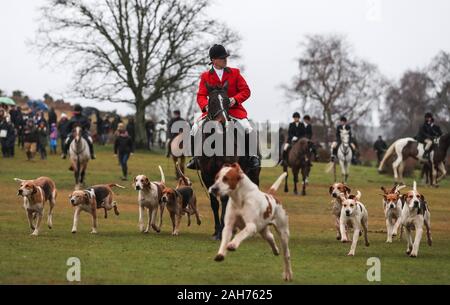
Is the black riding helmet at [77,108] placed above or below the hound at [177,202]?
above

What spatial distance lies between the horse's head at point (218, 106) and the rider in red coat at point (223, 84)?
43 cm

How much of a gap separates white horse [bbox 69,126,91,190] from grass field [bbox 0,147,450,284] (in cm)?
461

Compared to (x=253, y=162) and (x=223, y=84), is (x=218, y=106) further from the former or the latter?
(x=253, y=162)

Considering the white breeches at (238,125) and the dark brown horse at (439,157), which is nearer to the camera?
the white breeches at (238,125)

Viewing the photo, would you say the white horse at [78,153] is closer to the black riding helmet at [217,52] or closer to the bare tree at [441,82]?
the black riding helmet at [217,52]

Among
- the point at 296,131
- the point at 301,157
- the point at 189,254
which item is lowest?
the point at 189,254

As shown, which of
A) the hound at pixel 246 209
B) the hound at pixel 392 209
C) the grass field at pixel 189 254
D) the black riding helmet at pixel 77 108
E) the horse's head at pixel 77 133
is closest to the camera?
the hound at pixel 246 209

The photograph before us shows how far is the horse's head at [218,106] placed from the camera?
15.7 m

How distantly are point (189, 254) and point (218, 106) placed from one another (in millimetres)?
2793

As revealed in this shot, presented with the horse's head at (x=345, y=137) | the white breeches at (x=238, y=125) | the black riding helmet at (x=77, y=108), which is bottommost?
the horse's head at (x=345, y=137)

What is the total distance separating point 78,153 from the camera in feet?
98.1

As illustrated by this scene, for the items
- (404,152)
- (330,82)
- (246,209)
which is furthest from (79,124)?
(330,82)

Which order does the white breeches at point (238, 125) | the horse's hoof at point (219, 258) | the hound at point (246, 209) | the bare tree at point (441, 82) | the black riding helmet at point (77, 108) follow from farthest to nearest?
the bare tree at point (441, 82)
the black riding helmet at point (77, 108)
the white breeches at point (238, 125)
the hound at point (246, 209)
the horse's hoof at point (219, 258)

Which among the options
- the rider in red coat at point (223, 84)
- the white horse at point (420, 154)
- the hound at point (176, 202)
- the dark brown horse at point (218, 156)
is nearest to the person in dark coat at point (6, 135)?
the white horse at point (420, 154)
